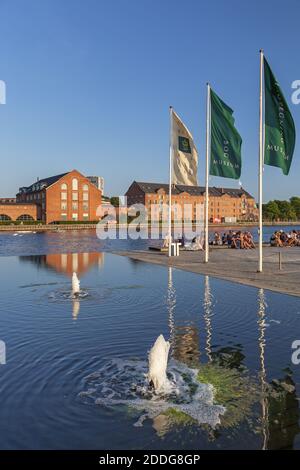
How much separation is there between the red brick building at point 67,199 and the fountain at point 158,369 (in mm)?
114191

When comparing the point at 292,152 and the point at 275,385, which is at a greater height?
the point at 292,152

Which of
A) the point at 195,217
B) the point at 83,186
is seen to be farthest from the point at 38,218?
the point at 195,217

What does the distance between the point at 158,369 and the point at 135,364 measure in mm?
1242

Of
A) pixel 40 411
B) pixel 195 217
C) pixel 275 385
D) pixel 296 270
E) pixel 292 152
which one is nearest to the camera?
pixel 40 411

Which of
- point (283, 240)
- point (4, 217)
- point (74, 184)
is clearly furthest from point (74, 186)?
point (283, 240)

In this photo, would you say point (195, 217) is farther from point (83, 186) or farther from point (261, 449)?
point (261, 449)

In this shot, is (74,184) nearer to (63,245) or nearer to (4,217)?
(4,217)

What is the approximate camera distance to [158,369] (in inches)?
274

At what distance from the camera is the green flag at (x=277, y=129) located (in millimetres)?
18859

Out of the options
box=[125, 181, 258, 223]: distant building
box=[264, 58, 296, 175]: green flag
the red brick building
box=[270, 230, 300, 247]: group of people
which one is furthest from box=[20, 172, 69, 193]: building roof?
box=[264, 58, 296, 175]: green flag

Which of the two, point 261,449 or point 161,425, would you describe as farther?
point 161,425

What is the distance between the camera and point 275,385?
694 cm
